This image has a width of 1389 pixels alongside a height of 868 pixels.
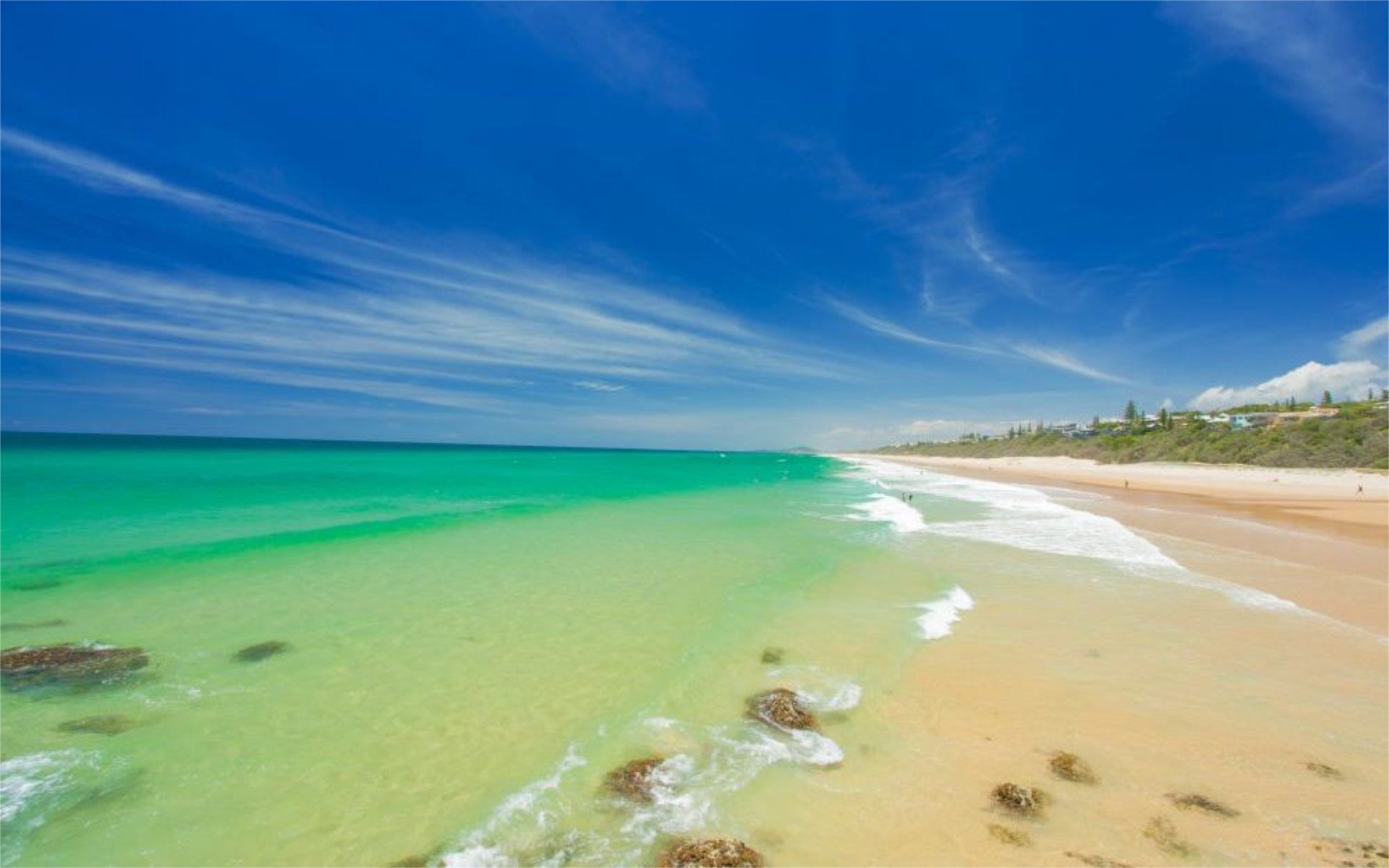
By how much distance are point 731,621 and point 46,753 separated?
9.27 meters

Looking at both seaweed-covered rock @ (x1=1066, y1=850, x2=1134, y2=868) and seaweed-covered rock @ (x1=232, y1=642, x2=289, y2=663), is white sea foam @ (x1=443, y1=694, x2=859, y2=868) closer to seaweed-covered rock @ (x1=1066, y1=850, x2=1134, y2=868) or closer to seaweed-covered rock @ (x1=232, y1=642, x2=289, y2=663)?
seaweed-covered rock @ (x1=1066, y1=850, x2=1134, y2=868)

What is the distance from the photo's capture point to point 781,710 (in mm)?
7176

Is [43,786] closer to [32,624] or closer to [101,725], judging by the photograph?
[101,725]

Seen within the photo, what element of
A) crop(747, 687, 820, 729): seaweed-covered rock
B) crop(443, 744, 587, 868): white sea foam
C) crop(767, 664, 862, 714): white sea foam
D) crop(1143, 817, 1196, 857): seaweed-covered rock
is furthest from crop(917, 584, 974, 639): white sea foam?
crop(443, 744, 587, 868): white sea foam

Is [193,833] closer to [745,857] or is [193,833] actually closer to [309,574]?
[745,857]

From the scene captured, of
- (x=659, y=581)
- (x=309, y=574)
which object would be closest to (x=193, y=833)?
(x=659, y=581)

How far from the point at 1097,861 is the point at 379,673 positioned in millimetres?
9005

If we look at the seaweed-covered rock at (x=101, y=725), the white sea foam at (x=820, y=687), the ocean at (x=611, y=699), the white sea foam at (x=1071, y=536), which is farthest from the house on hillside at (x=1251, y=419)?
the seaweed-covered rock at (x=101, y=725)

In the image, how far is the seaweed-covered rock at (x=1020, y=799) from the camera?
525cm

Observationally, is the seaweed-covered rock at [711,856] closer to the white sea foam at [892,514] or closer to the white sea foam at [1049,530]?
the white sea foam at [1049,530]

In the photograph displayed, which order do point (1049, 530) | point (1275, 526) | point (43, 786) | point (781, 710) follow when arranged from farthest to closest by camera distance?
point (1275, 526), point (1049, 530), point (781, 710), point (43, 786)

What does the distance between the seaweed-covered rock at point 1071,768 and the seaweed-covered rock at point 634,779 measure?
4.10 metres

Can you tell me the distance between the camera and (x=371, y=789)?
5812 millimetres

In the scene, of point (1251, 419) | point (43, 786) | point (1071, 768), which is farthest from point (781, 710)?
point (1251, 419)
